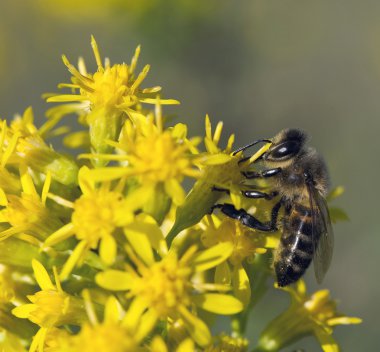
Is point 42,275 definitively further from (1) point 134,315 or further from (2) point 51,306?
(1) point 134,315

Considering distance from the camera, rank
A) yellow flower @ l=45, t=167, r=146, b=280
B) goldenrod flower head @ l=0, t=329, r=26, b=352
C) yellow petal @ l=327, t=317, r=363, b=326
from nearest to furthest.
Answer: yellow flower @ l=45, t=167, r=146, b=280
goldenrod flower head @ l=0, t=329, r=26, b=352
yellow petal @ l=327, t=317, r=363, b=326

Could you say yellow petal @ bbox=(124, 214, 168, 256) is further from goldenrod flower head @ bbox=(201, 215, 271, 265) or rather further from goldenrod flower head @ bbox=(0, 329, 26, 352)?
goldenrod flower head @ bbox=(0, 329, 26, 352)

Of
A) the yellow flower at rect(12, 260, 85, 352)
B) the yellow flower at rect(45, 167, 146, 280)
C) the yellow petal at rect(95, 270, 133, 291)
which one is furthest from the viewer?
the yellow flower at rect(12, 260, 85, 352)

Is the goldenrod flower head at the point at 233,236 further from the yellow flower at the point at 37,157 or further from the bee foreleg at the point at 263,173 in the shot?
the yellow flower at the point at 37,157

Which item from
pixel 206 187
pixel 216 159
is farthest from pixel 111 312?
pixel 206 187

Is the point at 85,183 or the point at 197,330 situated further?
the point at 85,183

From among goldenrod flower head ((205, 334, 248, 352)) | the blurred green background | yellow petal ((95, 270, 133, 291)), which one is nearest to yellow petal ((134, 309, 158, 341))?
yellow petal ((95, 270, 133, 291))
